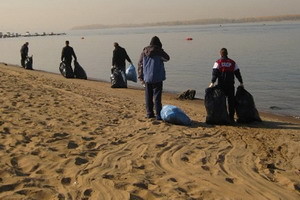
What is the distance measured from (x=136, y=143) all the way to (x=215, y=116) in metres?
2.27

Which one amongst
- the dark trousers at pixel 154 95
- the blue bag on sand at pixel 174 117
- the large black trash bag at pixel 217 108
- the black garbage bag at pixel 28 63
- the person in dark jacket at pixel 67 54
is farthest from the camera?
the black garbage bag at pixel 28 63

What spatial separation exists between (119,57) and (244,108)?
6.46 m

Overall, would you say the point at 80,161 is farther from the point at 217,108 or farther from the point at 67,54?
the point at 67,54

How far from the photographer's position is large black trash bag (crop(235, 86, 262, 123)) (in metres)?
8.17

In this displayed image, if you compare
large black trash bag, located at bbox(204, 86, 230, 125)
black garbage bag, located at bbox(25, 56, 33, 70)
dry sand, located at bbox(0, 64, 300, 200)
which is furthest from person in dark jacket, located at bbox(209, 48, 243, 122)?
black garbage bag, located at bbox(25, 56, 33, 70)

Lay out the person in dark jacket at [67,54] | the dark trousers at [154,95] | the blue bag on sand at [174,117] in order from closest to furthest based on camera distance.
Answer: the blue bag on sand at [174,117] → the dark trousers at [154,95] → the person in dark jacket at [67,54]

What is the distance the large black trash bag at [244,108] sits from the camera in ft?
26.8

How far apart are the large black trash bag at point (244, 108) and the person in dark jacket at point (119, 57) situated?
5866 millimetres

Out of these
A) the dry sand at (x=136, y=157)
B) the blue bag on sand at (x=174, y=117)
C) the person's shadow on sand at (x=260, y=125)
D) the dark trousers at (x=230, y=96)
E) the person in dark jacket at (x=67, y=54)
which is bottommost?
the person's shadow on sand at (x=260, y=125)

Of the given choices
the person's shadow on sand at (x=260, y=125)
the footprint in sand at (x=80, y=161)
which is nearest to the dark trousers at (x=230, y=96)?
the person's shadow on sand at (x=260, y=125)

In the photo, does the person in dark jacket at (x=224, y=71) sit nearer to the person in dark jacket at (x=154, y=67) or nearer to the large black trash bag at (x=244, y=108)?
the large black trash bag at (x=244, y=108)

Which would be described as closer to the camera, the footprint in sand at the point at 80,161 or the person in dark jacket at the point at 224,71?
the footprint in sand at the point at 80,161

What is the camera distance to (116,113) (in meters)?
8.71

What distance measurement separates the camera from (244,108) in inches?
322
